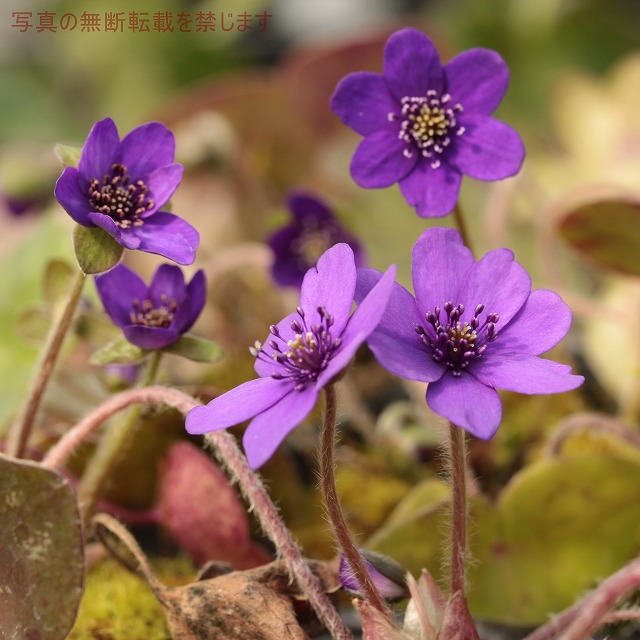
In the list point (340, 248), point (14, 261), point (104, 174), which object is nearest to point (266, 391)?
point (340, 248)

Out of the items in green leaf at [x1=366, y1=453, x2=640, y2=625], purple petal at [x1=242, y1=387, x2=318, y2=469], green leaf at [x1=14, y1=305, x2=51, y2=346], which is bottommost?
green leaf at [x1=366, y1=453, x2=640, y2=625]

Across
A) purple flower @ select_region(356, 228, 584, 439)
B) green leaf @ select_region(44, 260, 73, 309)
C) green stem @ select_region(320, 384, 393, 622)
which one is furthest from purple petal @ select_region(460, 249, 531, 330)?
green leaf @ select_region(44, 260, 73, 309)

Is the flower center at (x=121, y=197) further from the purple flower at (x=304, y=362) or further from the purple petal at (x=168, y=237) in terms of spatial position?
the purple flower at (x=304, y=362)

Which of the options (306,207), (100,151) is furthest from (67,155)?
(306,207)

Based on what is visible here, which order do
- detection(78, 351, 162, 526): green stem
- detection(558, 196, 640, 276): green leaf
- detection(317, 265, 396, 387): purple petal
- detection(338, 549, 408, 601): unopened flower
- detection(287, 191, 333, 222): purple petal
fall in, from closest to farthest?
detection(317, 265, 396, 387): purple petal, detection(338, 549, 408, 601): unopened flower, detection(78, 351, 162, 526): green stem, detection(558, 196, 640, 276): green leaf, detection(287, 191, 333, 222): purple petal

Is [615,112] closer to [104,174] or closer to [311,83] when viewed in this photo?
[311,83]

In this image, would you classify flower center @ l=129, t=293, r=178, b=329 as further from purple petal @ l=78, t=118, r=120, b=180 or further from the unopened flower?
the unopened flower
